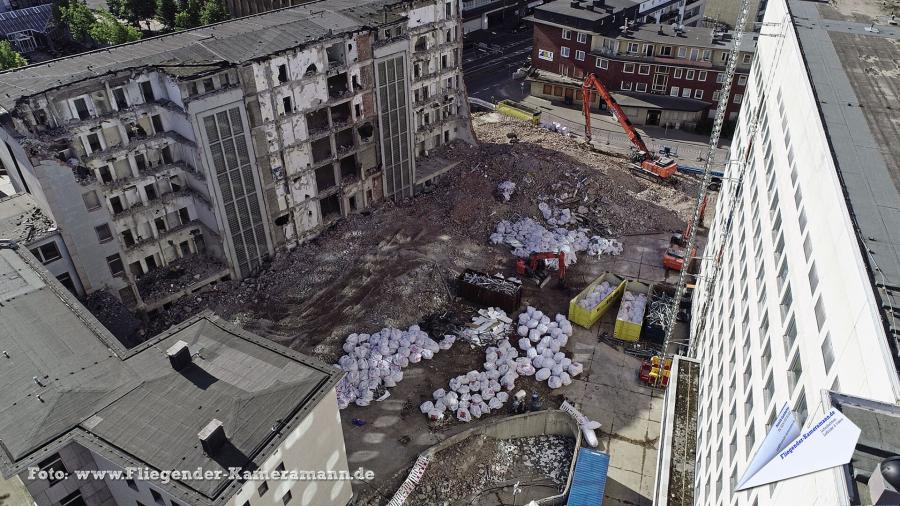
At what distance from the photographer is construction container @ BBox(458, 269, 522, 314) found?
5247cm

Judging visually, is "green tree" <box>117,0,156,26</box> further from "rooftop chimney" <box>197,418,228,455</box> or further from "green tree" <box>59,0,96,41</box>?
"rooftop chimney" <box>197,418,228,455</box>

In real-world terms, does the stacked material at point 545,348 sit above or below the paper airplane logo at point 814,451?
below

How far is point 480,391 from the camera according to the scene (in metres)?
45.8

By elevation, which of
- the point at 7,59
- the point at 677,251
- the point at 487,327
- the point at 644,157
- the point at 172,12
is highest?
the point at 172,12

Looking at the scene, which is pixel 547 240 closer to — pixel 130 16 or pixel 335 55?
pixel 335 55

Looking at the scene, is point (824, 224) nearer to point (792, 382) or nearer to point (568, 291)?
point (792, 382)

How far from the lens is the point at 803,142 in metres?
27.2

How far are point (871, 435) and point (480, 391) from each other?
107ft

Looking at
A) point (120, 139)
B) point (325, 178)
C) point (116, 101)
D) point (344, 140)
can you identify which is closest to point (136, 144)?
point (120, 139)

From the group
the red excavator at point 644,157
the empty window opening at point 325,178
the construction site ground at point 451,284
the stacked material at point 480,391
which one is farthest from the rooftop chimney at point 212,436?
the red excavator at point 644,157

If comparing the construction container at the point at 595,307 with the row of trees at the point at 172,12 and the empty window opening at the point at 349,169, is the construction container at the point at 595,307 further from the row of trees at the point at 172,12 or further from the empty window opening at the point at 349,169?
the row of trees at the point at 172,12

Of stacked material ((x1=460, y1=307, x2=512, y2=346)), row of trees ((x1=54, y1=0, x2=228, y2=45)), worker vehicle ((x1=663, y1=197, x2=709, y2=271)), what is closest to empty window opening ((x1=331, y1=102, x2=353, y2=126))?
stacked material ((x1=460, y1=307, x2=512, y2=346))

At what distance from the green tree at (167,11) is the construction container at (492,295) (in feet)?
254

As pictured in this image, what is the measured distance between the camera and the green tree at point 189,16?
94.7 metres
